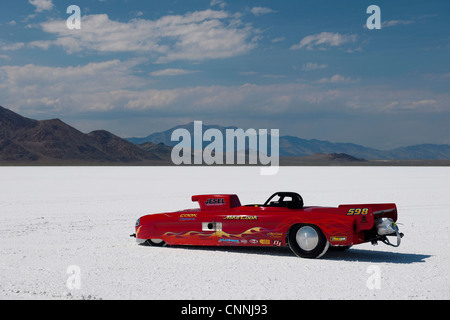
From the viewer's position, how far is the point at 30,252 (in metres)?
10.5

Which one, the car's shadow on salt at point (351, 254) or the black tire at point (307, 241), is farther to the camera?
the car's shadow on salt at point (351, 254)

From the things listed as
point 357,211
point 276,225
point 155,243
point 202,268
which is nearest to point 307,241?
point 276,225

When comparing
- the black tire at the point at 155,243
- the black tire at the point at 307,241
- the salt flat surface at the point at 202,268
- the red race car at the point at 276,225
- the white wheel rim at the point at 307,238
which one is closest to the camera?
the salt flat surface at the point at 202,268

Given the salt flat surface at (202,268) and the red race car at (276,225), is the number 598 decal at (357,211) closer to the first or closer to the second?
the red race car at (276,225)

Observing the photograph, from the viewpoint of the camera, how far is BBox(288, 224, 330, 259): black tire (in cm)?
969

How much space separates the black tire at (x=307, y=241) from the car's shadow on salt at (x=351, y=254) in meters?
0.24

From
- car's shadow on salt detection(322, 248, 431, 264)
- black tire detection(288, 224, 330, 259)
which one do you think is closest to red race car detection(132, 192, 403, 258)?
black tire detection(288, 224, 330, 259)

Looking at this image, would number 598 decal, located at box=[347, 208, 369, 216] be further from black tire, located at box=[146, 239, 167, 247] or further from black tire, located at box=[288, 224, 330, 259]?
black tire, located at box=[146, 239, 167, 247]

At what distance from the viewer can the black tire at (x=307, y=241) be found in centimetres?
969

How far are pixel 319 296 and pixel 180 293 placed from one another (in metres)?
1.73

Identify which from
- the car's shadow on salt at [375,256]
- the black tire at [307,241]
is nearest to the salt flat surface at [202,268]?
the car's shadow on salt at [375,256]

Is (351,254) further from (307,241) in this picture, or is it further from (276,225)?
(276,225)
